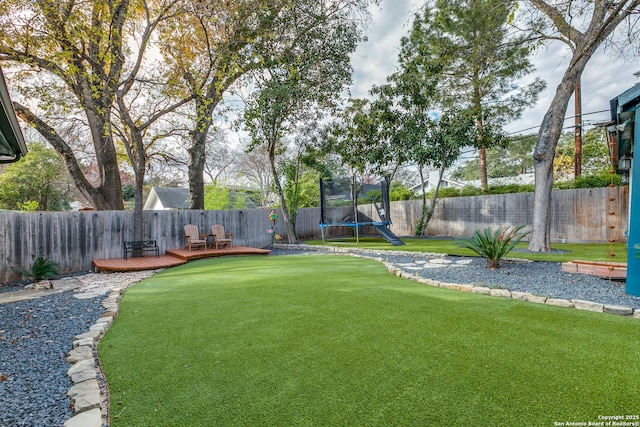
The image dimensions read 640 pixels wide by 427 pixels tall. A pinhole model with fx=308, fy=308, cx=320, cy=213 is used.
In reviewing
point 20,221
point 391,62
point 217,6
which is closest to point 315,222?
point 391,62

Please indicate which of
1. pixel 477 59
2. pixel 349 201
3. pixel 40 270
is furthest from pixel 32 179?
pixel 477 59

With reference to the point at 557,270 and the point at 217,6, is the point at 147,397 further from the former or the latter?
the point at 217,6

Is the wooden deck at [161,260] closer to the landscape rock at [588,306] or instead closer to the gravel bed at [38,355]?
the gravel bed at [38,355]

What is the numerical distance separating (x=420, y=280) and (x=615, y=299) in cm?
193

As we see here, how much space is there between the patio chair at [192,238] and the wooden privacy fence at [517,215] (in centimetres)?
413

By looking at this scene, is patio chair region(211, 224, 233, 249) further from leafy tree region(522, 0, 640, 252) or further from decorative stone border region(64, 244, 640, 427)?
leafy tree region(522, 0, 640, 252)

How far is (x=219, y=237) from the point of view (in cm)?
902

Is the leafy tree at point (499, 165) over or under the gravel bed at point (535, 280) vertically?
over

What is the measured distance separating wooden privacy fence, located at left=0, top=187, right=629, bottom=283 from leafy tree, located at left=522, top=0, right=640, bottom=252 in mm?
1055

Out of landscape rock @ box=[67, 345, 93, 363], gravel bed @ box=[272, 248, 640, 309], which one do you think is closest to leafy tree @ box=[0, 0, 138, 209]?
landscape rock @ box=[67, 345, 93, 363]

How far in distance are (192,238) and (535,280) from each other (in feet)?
25.4

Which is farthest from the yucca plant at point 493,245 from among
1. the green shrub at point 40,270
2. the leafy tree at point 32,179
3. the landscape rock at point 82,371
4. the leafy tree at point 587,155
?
the leafy tree at point 32,179

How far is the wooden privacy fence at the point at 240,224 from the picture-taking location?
610cm

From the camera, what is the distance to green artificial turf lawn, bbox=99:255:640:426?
1.41m
